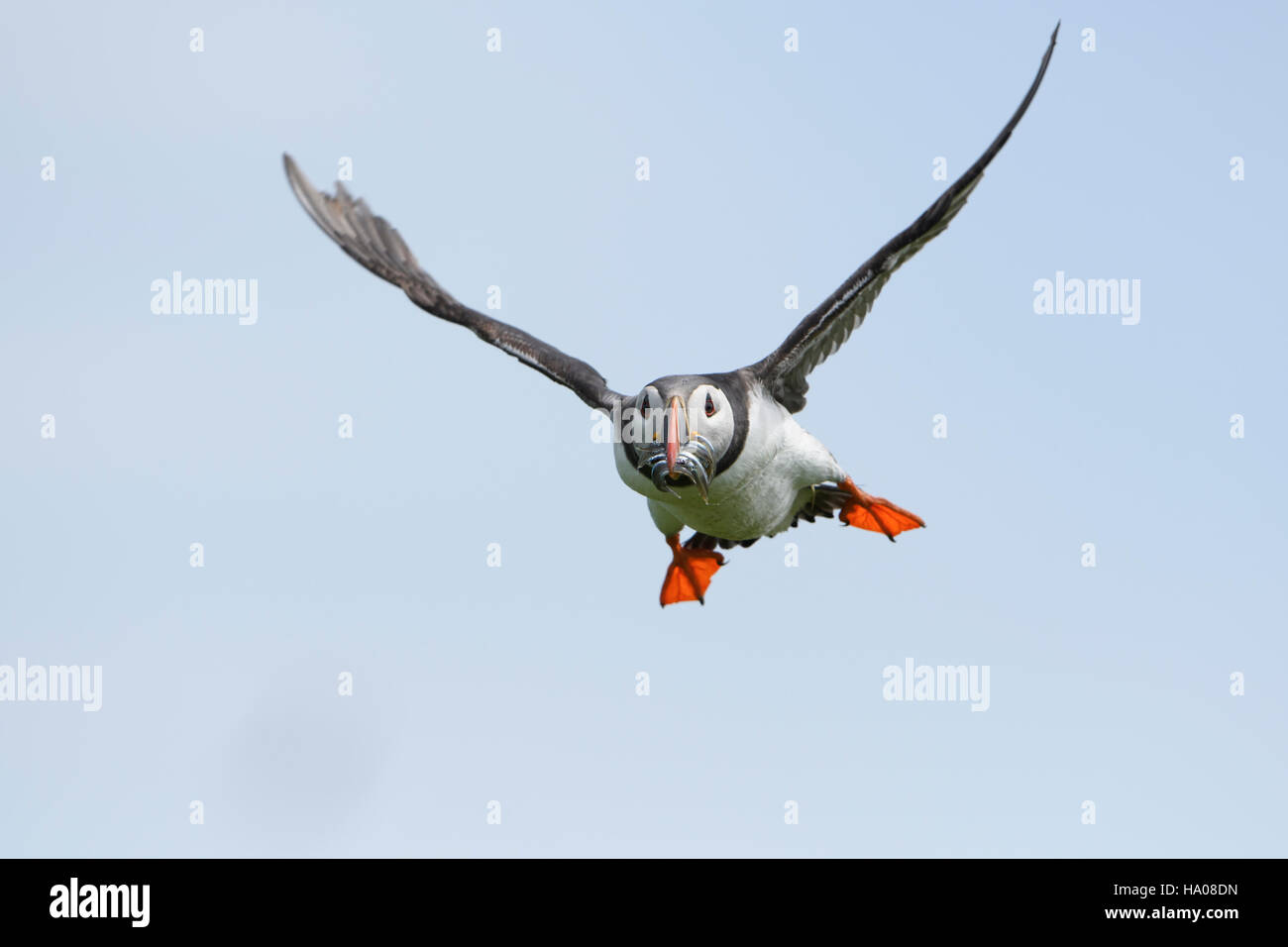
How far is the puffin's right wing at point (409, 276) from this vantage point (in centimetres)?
1656

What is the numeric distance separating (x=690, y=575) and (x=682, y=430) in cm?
405

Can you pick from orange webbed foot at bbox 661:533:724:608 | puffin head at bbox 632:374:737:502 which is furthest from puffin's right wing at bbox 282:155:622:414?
orange webbed foot at bbox 661:533:724:608

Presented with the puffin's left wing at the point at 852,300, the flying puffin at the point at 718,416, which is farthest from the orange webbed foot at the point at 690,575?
the puffin's left wing at the point at 852,300

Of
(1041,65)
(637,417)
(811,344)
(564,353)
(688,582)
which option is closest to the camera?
(1041,65)

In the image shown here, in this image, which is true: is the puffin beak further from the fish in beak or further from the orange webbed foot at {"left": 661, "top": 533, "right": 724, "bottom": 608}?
the orange webbed foot at {"left": 661, "top": 533, "right": 724, "bottom": 608}

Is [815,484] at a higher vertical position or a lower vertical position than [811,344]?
lower

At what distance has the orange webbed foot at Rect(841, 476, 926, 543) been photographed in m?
17.9

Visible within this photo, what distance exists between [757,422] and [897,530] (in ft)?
10.7

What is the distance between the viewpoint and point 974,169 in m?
14.1

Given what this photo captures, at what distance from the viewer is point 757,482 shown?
15664 millimetres

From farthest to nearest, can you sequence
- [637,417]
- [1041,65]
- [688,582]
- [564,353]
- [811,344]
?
[688,582]
[564,353]
[811,344]
[637,417]
[1041,65]

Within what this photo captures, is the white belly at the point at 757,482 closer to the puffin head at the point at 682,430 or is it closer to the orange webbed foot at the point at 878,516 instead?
the puffin head at the point at 682,430
